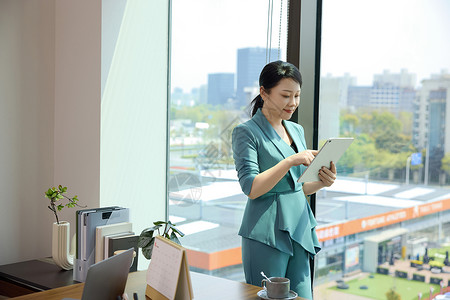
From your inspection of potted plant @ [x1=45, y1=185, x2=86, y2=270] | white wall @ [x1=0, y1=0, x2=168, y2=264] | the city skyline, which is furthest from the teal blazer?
white wall @ [x1=0, y1=0, x2=168, y2=264]

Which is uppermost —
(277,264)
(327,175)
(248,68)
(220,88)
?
(248,68)

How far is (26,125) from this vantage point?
3.59 m

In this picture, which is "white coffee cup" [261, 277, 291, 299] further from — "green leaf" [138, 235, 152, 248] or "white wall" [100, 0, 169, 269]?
"white wall" [100, 0, 169, 269]

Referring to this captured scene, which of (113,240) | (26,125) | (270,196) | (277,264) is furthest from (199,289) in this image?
(26,125)

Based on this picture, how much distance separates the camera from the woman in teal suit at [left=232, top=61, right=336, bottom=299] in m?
2.27

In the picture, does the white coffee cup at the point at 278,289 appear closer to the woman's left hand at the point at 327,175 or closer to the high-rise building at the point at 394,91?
the woman's left hand at the point at 327,175

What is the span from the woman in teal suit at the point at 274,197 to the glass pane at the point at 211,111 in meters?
0.78

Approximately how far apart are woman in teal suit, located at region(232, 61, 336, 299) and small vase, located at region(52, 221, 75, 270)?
4.27ft

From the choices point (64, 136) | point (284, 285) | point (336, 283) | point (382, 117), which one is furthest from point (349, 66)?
point (64, 136)

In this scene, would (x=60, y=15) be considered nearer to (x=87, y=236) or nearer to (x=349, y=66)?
(x=87, y=236)

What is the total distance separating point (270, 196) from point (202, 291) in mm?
546

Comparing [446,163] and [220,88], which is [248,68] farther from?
[446,163]

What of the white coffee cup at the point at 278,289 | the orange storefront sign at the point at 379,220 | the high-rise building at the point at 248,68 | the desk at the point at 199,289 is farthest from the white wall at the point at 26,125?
the white coffee cup at the point at 278,289

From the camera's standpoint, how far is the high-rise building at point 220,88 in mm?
3400
